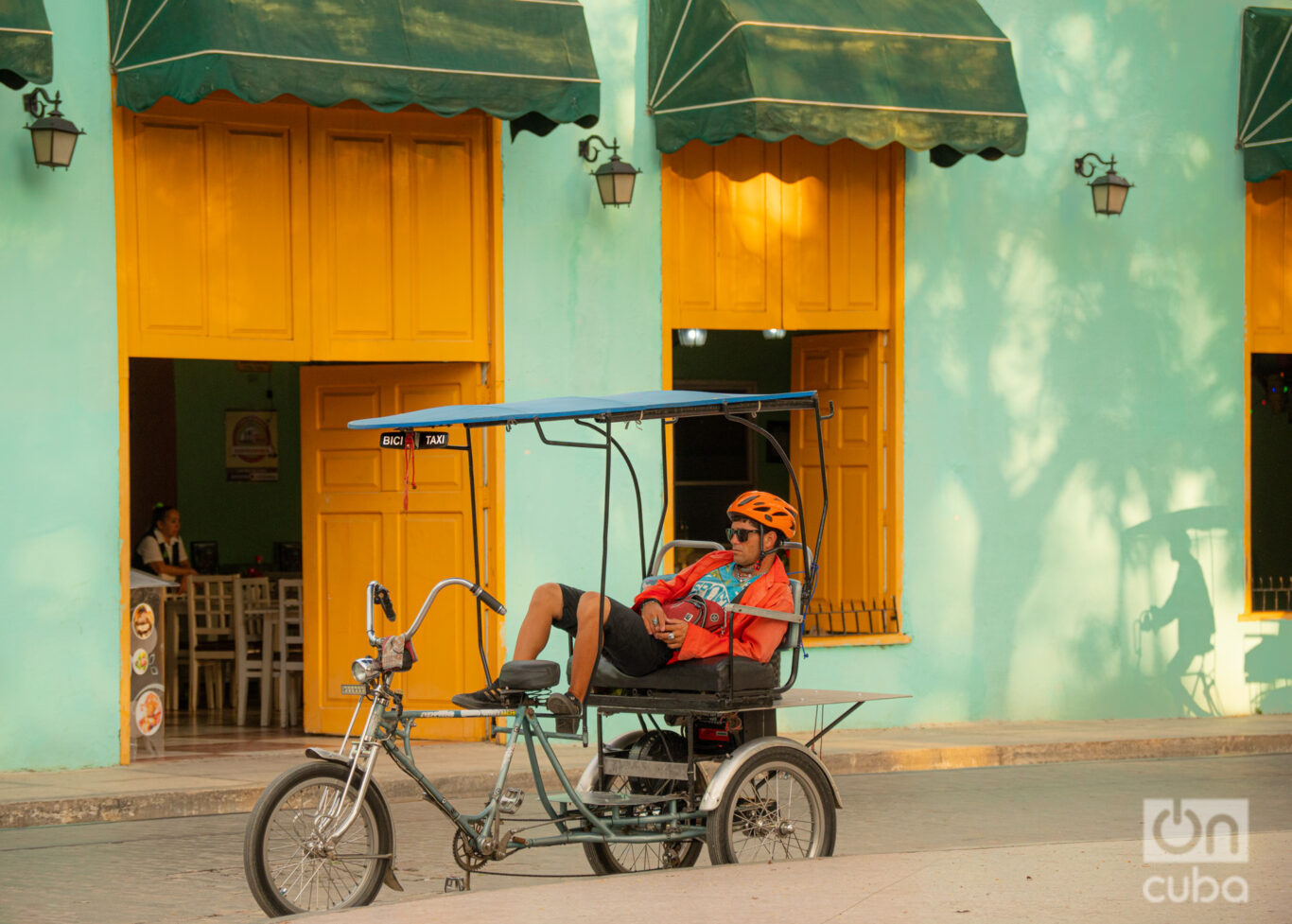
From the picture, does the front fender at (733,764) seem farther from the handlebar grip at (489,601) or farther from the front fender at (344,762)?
the front fender at (344,762)

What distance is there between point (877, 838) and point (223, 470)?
493 inches

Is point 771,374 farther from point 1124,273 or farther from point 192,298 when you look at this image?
point 192,298

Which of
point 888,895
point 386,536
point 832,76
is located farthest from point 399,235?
point 888,895

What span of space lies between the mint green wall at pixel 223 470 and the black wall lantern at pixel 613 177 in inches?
326

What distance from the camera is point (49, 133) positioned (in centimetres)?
1105

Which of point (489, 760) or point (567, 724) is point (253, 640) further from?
point (567, 724)

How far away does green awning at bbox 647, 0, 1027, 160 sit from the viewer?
40.8 feet

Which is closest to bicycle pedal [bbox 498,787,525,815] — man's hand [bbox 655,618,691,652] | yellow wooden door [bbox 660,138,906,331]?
man's hand [bbox 655,618,691,652]

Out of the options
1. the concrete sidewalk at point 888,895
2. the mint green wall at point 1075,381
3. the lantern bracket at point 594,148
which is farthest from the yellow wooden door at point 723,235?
the concrete sidewalk at point 888,895

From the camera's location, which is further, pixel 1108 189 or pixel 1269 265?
pixel 1269 265

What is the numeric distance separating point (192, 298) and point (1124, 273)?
759 centimetres

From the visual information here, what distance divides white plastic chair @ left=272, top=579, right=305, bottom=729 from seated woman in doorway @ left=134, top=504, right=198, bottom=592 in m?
1.69

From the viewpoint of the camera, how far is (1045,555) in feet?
47.3

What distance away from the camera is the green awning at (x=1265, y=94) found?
48.0 ft
